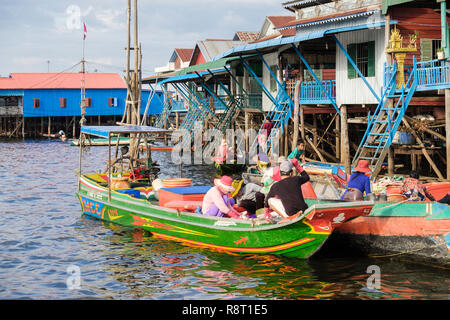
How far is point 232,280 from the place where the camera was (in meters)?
11.0

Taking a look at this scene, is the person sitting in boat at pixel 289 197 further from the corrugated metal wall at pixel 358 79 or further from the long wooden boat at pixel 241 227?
the corrugated metal wall at pixel 358 79

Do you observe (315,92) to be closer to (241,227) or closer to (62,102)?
(241,227)

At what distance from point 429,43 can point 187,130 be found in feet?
76.0

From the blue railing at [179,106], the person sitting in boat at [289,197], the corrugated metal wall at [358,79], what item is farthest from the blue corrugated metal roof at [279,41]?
the blue railing at [179,106]

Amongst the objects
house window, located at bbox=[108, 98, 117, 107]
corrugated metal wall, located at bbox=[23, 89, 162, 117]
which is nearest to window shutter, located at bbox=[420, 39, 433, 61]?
corrugated metal wall, located at bbox=[23, 89, 162, 117]

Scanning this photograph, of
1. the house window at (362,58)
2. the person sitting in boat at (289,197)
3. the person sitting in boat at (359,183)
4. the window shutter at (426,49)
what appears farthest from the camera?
the house window at (362,58)

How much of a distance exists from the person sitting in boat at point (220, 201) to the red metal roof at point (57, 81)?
2088 inches

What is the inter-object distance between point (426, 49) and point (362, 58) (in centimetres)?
240

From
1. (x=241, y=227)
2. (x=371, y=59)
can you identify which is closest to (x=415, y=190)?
(x=241, y=227)

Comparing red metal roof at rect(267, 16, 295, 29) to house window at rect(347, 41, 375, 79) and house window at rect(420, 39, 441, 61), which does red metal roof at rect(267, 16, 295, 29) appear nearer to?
house window at rect(347, 41, 375, 79)

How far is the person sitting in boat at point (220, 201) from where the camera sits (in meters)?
12.3

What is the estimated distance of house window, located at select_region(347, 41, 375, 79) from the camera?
21.6 m

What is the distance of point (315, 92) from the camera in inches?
968

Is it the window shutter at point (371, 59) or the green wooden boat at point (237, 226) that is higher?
the window shutter at point (371, 59)
